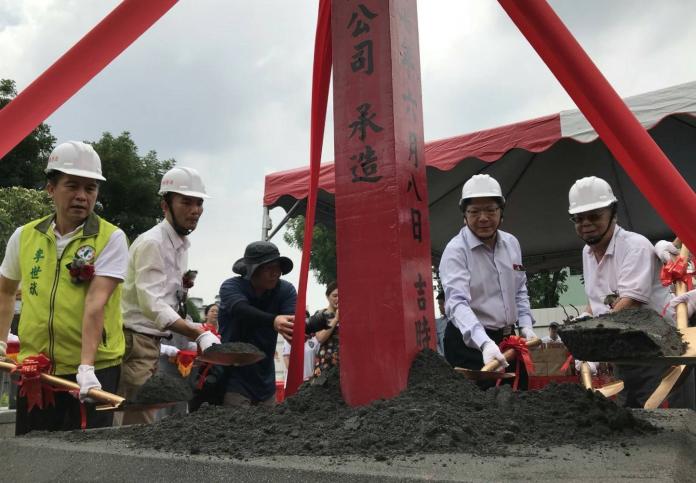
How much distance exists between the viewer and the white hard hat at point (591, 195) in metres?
2.94

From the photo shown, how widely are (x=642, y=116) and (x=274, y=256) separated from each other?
Answer: 310 cm

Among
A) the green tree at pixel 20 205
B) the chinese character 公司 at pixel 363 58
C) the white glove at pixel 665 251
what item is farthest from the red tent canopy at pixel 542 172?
the green tree at pixel 20 205

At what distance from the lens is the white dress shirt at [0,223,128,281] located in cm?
238

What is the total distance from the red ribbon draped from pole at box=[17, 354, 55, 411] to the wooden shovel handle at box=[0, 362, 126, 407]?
0.11 ft

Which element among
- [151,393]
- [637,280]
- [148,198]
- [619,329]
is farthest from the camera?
[148,198]

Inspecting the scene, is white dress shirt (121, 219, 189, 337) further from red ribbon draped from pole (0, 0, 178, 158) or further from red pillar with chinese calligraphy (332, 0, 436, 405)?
red pillar with chinese calligraphy (332, 0, 436, 405)

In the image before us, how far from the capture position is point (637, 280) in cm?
274

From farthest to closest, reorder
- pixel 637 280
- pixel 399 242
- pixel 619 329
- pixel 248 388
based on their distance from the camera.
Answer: pixel 248 388
pixel 637 280
pixel 399 242
pixel 619 329

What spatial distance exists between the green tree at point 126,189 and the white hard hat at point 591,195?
16.1 m

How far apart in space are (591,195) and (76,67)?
2.25 metres

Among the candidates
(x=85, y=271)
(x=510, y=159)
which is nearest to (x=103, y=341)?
(x=85, y=271)

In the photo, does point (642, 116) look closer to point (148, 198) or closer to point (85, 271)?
point (85, 271)

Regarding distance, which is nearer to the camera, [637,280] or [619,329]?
[619,329]

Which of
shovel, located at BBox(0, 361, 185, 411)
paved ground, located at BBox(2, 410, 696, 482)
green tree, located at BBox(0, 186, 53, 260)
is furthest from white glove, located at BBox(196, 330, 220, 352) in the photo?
green tree, located at BBox(0, 186, 53, 260)
